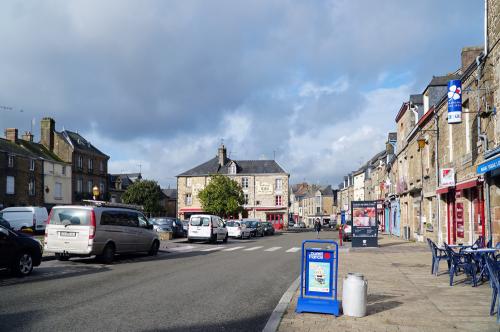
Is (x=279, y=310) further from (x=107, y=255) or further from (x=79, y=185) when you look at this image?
(x=79, y=185)

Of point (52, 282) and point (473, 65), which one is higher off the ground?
point (473, 65)

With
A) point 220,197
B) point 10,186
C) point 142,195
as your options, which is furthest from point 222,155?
point 10,186

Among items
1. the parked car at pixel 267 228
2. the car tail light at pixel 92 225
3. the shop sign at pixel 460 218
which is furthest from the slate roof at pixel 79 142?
the shop sign at pixel 460 218

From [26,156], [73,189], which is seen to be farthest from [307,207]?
[26,156]

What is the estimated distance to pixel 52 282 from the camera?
10633mm

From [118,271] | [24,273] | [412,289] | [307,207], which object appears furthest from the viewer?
[307,207]

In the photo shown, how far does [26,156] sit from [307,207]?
84935mm

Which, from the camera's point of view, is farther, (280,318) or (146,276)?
(146,276)

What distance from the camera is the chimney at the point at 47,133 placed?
53469 millimetres

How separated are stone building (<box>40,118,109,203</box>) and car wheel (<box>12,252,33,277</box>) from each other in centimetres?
4452

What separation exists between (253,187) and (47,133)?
1106 inches

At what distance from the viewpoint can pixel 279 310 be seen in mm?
7680

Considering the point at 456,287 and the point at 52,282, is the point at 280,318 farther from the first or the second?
the point at 52,282

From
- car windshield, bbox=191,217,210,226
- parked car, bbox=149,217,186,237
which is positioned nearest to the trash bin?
car windshield, bbox=191,217,210,226
